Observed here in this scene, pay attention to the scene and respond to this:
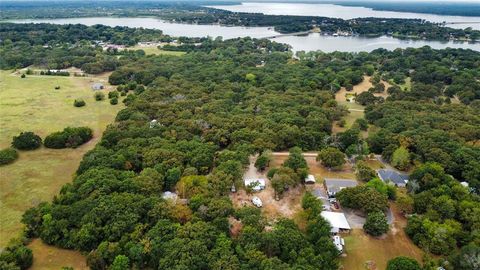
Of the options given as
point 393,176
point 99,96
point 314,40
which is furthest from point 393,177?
point 314,40

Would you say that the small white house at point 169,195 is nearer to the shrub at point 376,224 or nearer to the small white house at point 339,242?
the small white house at point 339,242

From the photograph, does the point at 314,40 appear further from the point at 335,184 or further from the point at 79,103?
the point at 335,184

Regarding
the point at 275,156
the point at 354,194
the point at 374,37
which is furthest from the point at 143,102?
the point at 374,37

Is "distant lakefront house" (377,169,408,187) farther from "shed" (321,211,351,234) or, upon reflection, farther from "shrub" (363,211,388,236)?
"shed" (321,211,351,234)

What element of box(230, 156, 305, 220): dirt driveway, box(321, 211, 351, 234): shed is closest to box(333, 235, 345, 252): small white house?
box(321, 211, 351, 234): shed

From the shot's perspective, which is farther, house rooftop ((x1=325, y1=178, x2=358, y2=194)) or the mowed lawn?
house rooftop ((x1=325, y1=178, x2=358, y2=194))

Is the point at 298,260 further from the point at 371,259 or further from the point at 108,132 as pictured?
the point at 108,132

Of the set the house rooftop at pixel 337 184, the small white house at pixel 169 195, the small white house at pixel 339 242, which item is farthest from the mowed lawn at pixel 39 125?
the house rooftop at pixel 337 184
